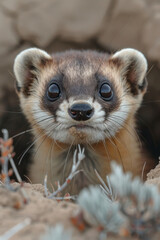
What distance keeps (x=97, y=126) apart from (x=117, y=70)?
0.97m

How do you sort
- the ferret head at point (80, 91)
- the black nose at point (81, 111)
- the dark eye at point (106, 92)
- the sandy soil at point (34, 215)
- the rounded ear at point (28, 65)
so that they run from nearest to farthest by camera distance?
the sandy soil at point (34, 215) < the black nose at point (81, 111) < the ferret head at point (80, 91) < the dark eye at point (106, 92) < the rounded ear at point (28, 65)

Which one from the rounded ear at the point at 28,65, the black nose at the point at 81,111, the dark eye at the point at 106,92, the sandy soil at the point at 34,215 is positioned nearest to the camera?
the sandy soil at the point at 34,215

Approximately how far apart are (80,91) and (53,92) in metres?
0.38

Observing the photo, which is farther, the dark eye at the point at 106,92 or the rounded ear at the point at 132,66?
the rounded ear at the point at 132,66

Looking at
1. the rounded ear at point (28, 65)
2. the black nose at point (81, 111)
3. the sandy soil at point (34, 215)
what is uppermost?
the rounded ear at point (28, 65)

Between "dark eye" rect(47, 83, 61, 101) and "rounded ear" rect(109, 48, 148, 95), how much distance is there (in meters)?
0.79

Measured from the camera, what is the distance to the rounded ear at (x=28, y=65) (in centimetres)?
445

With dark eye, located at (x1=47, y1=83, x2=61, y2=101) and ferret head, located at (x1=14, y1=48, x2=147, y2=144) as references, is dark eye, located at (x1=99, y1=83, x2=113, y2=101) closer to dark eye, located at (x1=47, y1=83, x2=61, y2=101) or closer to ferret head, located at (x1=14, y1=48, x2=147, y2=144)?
ferret head, located at (x1=14, y1=48, x2=147, y2=144)

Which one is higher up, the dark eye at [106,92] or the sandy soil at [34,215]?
the dark eye at [106,92]

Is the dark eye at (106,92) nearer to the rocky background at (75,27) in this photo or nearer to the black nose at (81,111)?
the black nose at (81,111)

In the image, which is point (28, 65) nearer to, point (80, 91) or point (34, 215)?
point (80, 91)

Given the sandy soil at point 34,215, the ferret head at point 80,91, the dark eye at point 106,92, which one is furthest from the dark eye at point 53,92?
the sandy soil at point 34,215

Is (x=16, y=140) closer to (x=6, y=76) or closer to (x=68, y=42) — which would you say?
(x=6, y=76)

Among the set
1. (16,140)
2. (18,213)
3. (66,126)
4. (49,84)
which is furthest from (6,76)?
(18,213)
